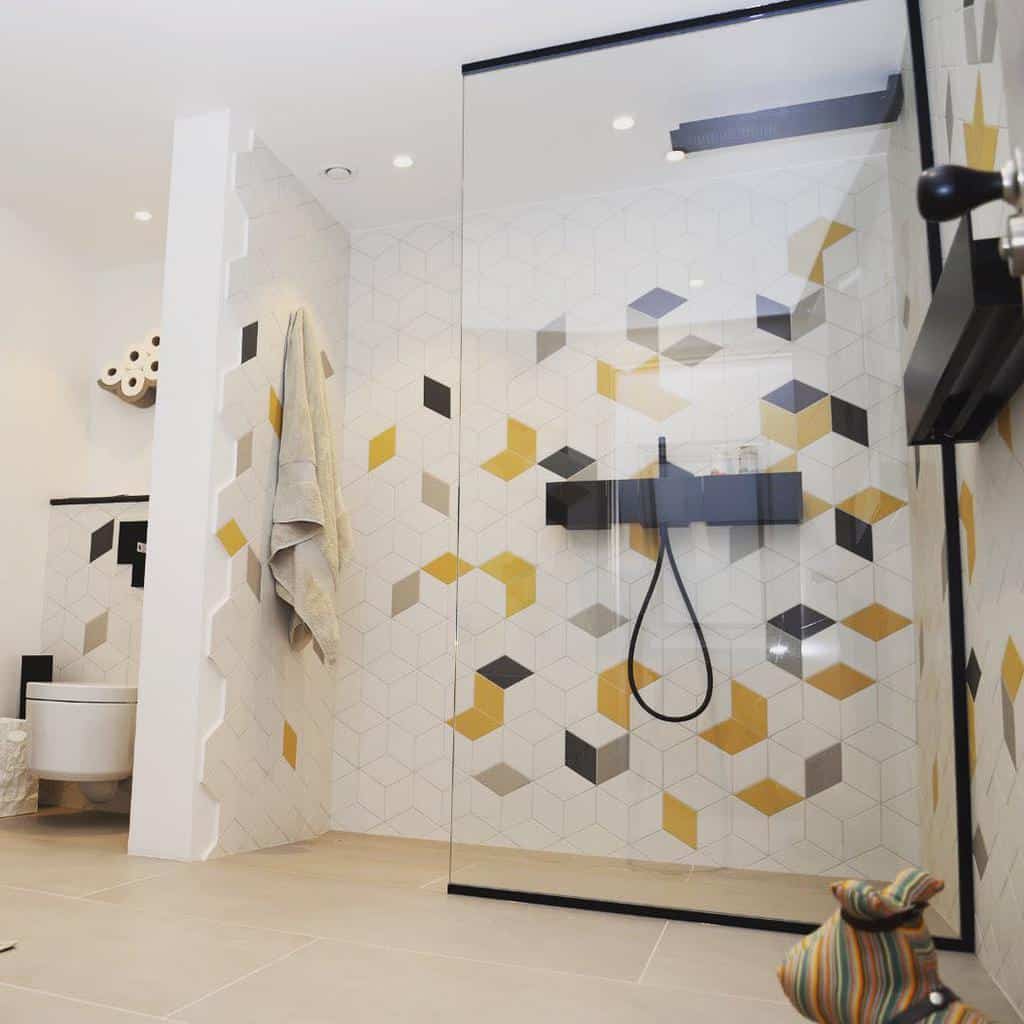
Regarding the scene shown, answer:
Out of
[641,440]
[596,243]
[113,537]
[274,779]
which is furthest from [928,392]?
[113,537]

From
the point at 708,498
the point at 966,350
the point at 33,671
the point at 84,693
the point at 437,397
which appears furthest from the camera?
the point at 33,671

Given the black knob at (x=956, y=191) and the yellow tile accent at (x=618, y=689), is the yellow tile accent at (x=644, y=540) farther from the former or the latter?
the black knob at (x=956, y=191)

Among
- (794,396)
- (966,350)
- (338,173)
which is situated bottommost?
(966,350)

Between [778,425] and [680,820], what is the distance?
918 millimetres

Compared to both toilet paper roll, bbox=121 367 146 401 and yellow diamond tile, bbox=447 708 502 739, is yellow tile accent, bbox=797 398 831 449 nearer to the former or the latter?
yellow diamond tile, bbox=447 708 502 739

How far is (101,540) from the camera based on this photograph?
11.8ft

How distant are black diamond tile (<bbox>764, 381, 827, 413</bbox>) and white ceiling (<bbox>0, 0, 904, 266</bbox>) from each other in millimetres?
623

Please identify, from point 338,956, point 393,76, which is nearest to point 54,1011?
point 338,956

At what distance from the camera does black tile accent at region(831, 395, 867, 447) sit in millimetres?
2043

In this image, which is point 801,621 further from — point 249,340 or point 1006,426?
point 249,340

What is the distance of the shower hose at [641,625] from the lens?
2078 mm

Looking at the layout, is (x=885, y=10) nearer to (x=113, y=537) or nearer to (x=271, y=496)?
(x=271, y=496)

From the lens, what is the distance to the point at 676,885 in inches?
81.0

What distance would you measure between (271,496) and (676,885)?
170 centimetres
